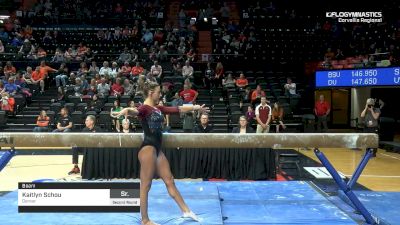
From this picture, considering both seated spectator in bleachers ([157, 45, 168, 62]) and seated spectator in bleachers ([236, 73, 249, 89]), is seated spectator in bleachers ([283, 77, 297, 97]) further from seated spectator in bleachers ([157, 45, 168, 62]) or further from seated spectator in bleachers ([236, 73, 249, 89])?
seated spectator in bleachers ([157, 45, 168, 62])

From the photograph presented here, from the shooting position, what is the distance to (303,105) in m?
16.0

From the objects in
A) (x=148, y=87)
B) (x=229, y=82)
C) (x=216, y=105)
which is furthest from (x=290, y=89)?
(x=148, y=87)

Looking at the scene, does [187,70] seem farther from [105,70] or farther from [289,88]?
[289,88]

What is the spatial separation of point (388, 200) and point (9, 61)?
14.5 metres

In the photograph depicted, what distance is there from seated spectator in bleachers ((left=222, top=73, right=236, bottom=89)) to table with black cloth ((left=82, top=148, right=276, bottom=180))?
755cm

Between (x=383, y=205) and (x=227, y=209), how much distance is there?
6.91 feet

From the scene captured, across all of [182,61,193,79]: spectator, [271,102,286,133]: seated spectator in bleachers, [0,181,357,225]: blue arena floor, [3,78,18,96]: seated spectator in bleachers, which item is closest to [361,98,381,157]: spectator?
[271,102,286,133]: seated spectator in bleachers

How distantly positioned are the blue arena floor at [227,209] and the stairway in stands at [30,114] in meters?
8.44

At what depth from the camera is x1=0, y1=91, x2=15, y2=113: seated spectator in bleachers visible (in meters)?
14.4

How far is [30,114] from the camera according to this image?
15016 millimetres

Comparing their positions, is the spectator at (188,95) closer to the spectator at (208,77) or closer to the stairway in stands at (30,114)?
the spectator at (208,77)

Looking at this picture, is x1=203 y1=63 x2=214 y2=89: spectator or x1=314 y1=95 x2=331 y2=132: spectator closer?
x1=314 y1=95 x2=331 y2=132: spectator

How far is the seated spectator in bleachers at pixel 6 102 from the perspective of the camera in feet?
47.2

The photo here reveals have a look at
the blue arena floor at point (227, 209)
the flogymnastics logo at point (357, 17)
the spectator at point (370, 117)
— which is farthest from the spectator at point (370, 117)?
the flogymnastics logo at point (357, 17)
